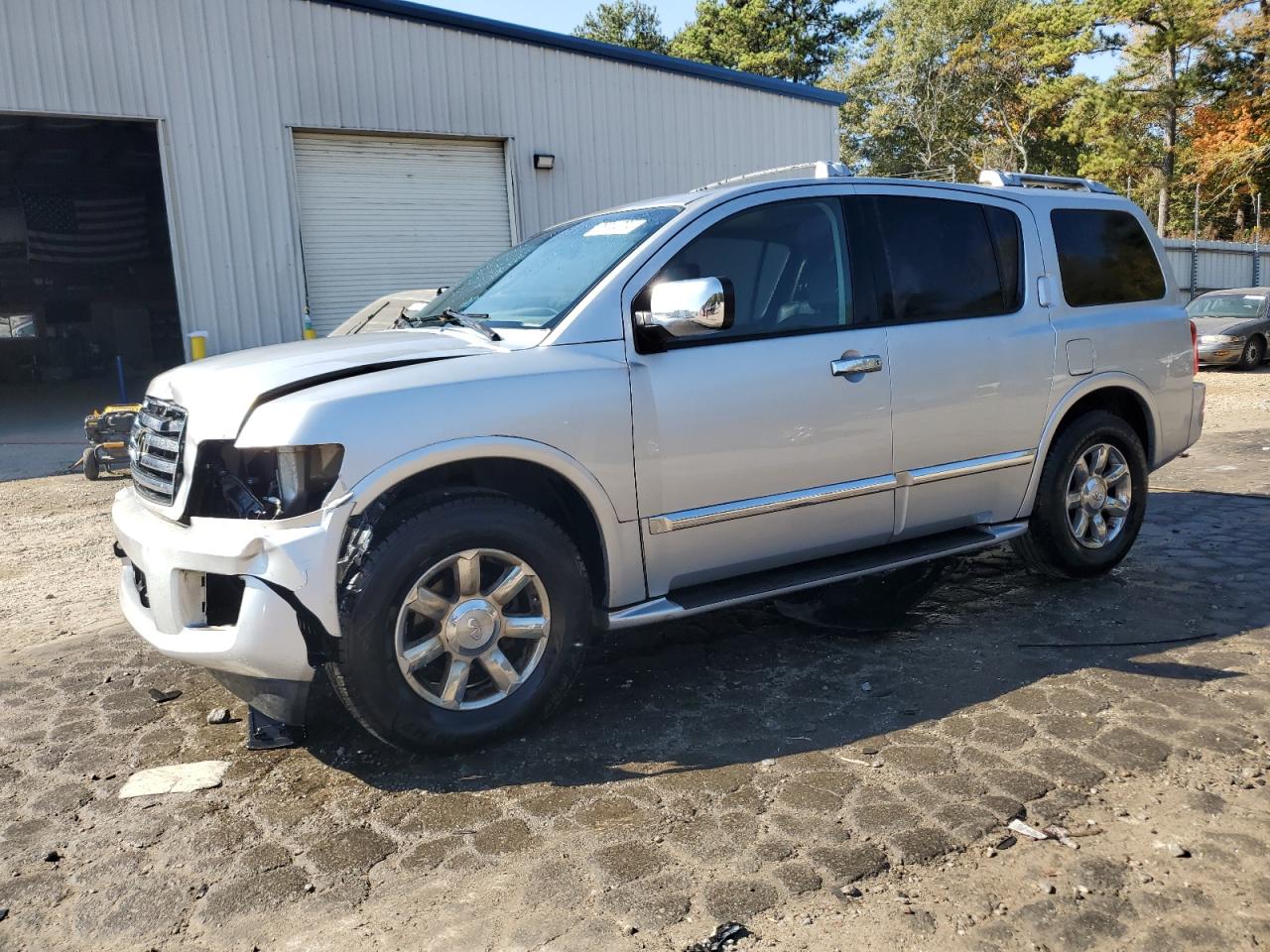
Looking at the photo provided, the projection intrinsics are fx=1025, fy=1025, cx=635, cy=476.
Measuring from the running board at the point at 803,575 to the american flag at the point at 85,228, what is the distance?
22.7m

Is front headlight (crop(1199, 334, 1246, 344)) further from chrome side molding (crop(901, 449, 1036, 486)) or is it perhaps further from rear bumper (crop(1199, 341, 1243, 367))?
chrome side molding (crop(901, 449, 1036, 486))

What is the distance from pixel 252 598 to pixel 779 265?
242cm

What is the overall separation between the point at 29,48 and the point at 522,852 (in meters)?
11.9

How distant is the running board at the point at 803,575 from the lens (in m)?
3.74

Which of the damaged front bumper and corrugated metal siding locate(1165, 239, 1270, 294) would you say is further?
corrugated metal siding locate(1165, 239, 1270, 294)

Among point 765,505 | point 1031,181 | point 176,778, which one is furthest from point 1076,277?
point 176,778

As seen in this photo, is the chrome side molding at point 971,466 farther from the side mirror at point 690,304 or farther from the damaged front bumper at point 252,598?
the damaged front bumper at point 252,598

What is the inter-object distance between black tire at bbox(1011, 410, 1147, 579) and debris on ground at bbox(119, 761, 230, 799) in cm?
381

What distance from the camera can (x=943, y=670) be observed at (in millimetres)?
4227

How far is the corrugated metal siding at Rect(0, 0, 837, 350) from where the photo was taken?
38.0ft

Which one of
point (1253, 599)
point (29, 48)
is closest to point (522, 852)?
point (1253, 599)

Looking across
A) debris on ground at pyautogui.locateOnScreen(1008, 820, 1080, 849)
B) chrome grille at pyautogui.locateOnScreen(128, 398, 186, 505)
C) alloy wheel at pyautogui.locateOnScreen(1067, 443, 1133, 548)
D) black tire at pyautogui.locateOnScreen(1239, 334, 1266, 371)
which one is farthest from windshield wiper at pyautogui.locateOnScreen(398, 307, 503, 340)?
black tire at pyautogui.locateOnScreen(1239, 334, 1266, 371)

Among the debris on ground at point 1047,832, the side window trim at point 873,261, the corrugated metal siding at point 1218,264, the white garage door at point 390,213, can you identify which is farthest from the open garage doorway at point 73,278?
the corrugated metal siding at point 1218,264

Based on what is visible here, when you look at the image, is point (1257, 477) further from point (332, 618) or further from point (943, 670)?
point (332, 618)
